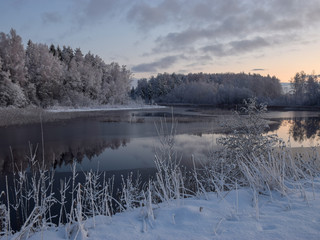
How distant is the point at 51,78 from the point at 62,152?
34504 millimetres

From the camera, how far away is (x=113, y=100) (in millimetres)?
54219

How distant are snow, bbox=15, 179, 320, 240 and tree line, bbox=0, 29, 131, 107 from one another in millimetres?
34653

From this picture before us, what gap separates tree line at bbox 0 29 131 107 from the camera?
37.0 metres

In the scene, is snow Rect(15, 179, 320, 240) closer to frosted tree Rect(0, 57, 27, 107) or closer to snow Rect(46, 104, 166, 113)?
frosted tree Rect(0, 57, 27, 107)

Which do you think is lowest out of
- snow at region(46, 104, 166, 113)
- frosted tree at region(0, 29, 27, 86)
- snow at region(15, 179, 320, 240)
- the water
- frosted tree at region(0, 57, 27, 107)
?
the water

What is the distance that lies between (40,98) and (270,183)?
43443mm

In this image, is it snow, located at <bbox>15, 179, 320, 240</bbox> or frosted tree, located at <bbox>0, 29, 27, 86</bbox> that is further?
frosted tree, located at <bbox>0, 29, 27, 86</bbox>

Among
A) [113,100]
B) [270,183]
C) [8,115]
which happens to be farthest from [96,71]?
[270,183]

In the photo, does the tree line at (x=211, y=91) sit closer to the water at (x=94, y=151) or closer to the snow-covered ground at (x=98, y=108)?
the snow-covered ground at (x=98, y=108)

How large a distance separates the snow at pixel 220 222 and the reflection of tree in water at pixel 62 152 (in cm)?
761

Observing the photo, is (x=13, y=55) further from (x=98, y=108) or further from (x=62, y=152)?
(x=62, y=152)

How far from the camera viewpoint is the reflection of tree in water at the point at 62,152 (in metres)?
10.3

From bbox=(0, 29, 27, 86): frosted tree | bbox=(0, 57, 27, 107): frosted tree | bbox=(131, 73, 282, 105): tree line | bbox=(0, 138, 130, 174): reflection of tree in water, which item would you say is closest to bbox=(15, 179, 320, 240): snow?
bbox=(0, 138, 130, 174): reflection of tree in water

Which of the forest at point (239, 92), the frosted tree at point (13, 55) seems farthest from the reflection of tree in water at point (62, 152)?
the forest at point (239, 92)
